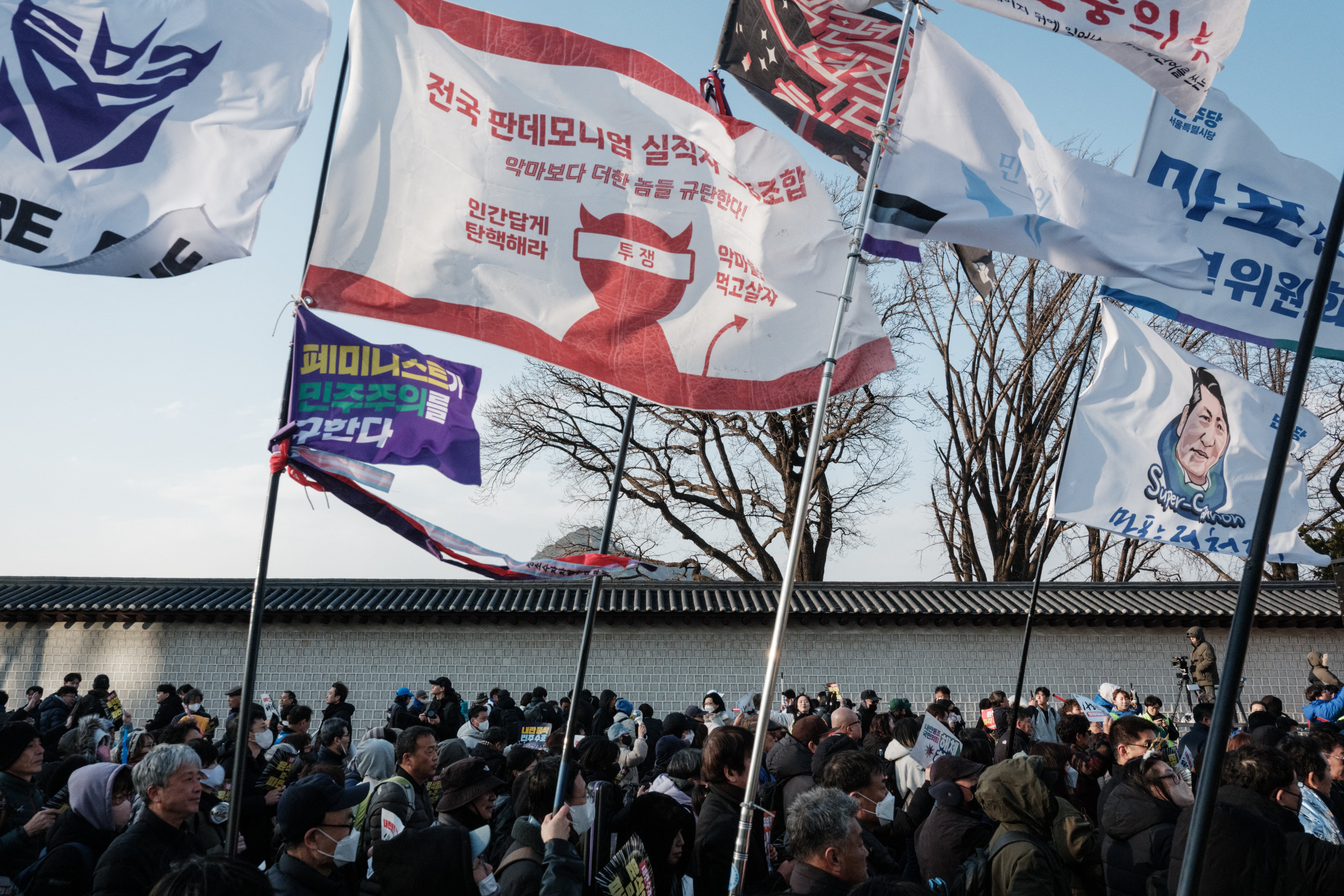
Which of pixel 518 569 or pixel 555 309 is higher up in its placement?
pixel 555 309

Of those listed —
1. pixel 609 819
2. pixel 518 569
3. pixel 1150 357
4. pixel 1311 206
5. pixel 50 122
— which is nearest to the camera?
pixel 50 122

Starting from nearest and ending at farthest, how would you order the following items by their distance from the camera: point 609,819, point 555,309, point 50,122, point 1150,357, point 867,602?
point 50,122 < point 609,819 < point 555,309 < point 1150,357 < point 867,602

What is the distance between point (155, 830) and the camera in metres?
3.89

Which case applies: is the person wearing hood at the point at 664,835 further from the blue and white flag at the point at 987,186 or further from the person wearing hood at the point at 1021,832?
the blue and white flag at the point at 987,186

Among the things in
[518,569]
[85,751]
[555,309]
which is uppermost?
[555,309]

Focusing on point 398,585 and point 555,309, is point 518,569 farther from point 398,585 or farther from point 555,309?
point 398,585

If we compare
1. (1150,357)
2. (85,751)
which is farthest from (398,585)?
(1150,357)

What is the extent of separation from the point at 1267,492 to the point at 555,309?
10.7 feet

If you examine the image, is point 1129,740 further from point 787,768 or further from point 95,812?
point 95,812

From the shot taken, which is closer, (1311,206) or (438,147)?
(438,147)

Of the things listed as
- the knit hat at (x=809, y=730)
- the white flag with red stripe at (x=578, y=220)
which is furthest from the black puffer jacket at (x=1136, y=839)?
the white flag with red stripe at (x=578, y=220)

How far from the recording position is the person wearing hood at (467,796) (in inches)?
176

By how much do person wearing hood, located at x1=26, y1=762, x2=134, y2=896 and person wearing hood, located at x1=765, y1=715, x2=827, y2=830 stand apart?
11.2 ft

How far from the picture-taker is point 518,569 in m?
4.34
